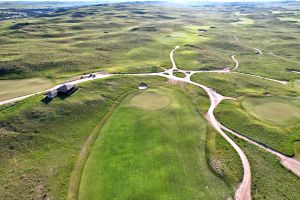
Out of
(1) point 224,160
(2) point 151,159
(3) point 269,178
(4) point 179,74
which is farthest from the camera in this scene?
(4) point 179,74

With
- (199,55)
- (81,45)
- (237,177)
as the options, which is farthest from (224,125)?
(81,45)

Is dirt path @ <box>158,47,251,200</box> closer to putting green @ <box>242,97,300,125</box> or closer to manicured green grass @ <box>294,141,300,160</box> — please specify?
putting green @ <box>242,97,300,125</box>

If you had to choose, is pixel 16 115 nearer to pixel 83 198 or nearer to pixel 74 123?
pixel 74 123

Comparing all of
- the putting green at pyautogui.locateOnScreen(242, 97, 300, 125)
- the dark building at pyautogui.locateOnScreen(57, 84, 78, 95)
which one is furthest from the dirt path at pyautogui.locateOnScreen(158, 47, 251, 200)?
the dark building at pyautogui.locateOnScreen(57, 84, 78, 95)

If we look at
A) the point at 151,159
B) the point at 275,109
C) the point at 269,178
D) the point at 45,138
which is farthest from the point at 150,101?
the point at 269,178

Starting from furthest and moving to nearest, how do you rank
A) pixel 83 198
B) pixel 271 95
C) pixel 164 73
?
pixel 164 73
pixel 271 95
pixel 83 198

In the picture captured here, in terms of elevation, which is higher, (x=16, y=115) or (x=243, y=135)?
(x=16, y=115)

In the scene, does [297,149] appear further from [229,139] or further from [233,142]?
[229,139]
